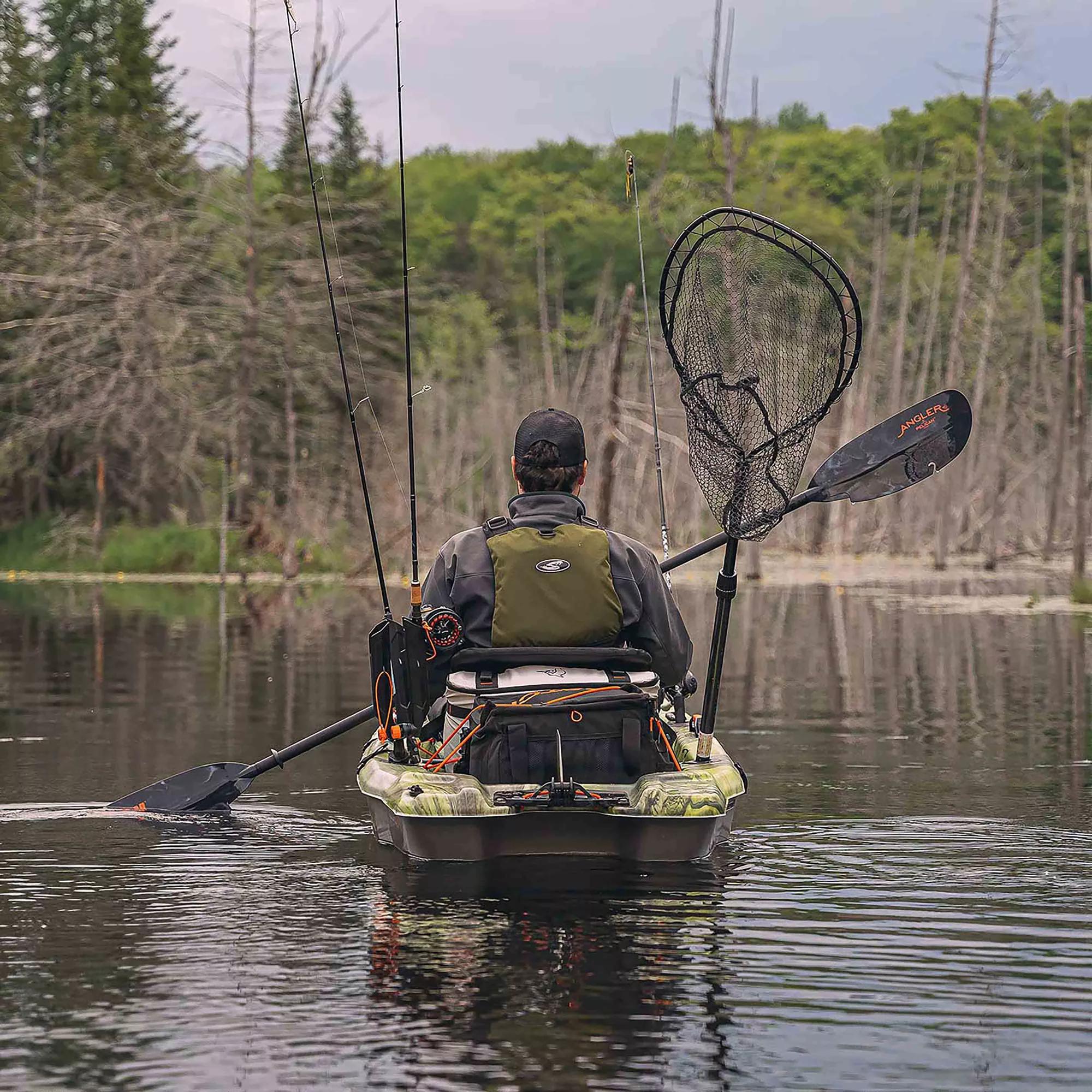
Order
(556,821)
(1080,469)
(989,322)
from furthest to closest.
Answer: (989,322) → (1080,469) → (556,821)

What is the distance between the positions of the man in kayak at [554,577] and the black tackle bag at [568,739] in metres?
0.34

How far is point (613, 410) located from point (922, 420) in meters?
22.4

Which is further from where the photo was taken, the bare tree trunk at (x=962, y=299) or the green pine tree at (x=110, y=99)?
the green pine tree at (x=110, y=99)

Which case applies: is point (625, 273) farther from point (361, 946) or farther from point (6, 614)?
point (361, 946)

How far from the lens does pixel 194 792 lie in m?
10.1

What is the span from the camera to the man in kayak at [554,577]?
8133mm

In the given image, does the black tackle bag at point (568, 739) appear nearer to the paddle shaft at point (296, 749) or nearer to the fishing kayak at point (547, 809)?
the fishing kayak at point (547, 809)

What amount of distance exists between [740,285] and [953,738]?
347 cm

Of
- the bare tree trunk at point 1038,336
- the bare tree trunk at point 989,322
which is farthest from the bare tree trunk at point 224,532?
the bare tree trunk at point 1038,336

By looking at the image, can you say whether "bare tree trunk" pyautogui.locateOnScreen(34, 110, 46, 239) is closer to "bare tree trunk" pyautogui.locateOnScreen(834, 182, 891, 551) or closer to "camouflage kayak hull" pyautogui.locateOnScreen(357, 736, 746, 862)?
"bare tree trunk" pyautogui.locateOnScreen(834, 182, 891, 551)

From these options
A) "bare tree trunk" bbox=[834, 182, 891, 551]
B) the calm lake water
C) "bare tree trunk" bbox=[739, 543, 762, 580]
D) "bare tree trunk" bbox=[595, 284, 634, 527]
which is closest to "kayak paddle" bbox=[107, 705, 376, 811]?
the calm lake water

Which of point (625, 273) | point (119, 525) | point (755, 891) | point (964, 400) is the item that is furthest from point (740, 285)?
point (625, 273)

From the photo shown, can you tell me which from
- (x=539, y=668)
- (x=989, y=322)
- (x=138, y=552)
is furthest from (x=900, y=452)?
A: (x=138, y=552)

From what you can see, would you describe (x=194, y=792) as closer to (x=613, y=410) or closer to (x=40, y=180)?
(x=613, y=410)
